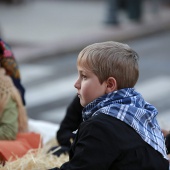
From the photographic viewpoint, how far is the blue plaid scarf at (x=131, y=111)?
2.82m

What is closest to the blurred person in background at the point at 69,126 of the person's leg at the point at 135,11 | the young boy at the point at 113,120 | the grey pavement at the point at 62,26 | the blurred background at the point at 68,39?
the young boy at the point at 113,120

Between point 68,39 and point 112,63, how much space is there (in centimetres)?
1111

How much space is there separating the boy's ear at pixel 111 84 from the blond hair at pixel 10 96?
1.41 meters

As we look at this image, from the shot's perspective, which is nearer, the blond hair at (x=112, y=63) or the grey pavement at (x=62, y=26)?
the blond hair at (x=112, y=63)

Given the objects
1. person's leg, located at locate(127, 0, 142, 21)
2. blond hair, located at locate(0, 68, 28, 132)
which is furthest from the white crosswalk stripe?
person's leg, located at locate(127, 0, 142, 21)

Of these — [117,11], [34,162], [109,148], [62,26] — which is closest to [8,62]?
[34,162]

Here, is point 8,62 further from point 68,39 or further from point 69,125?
point 68,39

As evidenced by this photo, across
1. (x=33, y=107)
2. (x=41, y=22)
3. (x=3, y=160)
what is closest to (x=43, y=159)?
(x=3, y=160)

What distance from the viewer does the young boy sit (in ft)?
8.94

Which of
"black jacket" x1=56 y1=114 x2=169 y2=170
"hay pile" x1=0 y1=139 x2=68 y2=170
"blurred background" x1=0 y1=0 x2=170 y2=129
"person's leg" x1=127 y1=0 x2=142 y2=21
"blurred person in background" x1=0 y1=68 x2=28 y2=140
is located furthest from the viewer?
"person's leg" x1=127 y1=0 x2=142 y2=21

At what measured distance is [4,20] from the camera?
Result: 17.3 metres

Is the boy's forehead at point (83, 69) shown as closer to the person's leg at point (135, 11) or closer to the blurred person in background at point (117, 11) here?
the blurred person in background at point (117, 11)

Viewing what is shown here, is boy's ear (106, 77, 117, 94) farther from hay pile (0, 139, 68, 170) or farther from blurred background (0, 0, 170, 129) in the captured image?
blurred background (0, 0, 170, 129)

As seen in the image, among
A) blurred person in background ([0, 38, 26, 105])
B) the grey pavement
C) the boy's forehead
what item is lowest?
the grey pavement
